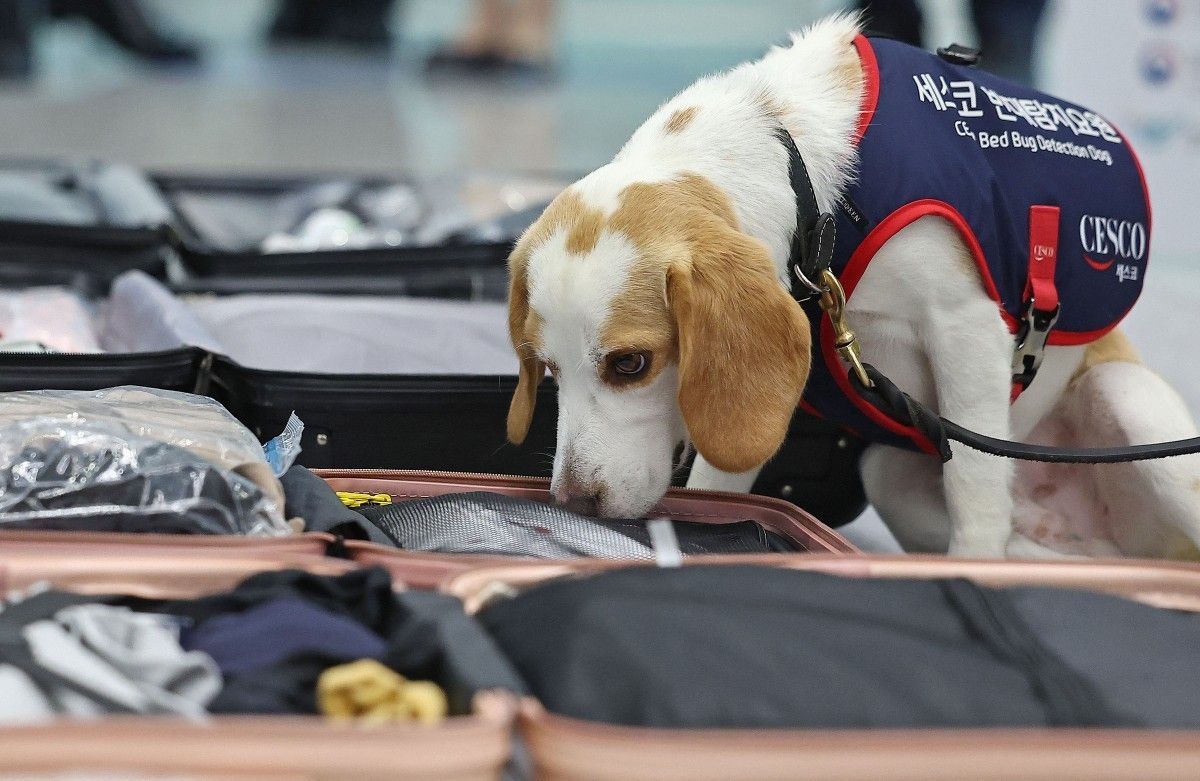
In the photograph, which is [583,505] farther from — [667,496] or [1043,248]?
[1043,248]

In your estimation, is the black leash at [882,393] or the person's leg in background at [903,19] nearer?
the black leash at [882,393]

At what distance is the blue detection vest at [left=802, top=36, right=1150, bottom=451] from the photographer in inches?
62.4

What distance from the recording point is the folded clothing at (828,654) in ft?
3.14

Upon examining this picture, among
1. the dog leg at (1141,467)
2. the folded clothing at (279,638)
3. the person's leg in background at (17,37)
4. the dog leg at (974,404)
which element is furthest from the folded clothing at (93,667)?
the person's leg in background at (17,37)

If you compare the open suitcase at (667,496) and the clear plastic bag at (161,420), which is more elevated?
the clear plastic bag at (161,420)

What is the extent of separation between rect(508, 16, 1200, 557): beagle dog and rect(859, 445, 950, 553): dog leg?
13cm

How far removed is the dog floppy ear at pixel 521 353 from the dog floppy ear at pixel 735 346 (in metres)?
0.25

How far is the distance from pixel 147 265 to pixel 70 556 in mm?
1677

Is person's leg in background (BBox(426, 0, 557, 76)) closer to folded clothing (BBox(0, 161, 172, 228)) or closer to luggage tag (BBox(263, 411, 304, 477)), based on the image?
folded clothing (BBox(0, 161, 172, 228))

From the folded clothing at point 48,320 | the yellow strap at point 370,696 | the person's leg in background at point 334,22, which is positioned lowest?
the person's leg in background at point 334,22

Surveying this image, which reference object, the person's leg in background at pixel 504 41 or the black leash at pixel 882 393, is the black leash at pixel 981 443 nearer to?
the black leash at pixel 882 393

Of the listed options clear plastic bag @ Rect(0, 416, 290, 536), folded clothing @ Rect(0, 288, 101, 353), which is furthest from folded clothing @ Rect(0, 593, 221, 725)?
folded clothing @ Rect(0, 288, 101, 353)

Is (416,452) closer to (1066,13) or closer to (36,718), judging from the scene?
(36,718)

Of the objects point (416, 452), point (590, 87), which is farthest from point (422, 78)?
point (416, 452)
